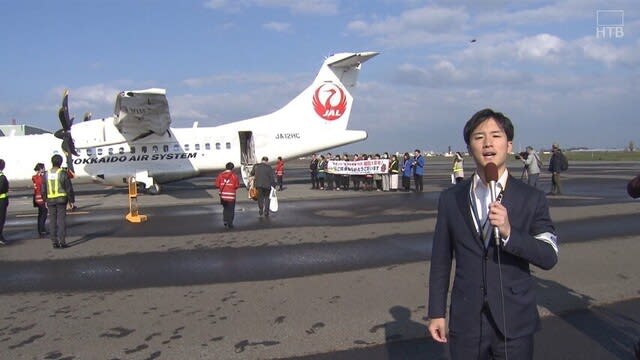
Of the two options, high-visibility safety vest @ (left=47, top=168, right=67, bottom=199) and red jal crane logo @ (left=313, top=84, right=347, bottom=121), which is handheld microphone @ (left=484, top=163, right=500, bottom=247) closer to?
high-visibility safety vest @ (left=47, top=168, right=67, bottom=199)

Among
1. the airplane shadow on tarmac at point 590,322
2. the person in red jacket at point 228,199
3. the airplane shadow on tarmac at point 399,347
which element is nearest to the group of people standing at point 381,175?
the person in red jacket at point 228,199

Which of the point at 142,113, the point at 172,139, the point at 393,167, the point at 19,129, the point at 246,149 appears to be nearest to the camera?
the point at 142,113

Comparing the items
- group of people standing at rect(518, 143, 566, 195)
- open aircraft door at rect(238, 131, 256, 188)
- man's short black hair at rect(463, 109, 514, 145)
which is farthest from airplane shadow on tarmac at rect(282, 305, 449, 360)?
open aircraft door at rect(238, 131, 256, 188)

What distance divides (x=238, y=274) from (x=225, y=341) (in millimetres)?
2679

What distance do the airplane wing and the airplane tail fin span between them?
5866 mm

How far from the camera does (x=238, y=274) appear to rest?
737cm

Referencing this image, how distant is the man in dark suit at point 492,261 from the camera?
8.20 feet

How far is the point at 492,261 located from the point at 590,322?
3287 millimetres

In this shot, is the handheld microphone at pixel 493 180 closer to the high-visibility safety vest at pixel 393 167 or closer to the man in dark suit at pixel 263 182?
the man in dark suit at pixel 263 182

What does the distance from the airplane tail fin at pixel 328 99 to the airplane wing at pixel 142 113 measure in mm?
5866

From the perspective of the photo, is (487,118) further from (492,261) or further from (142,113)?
(142,113)

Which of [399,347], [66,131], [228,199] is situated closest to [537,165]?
[228,199]

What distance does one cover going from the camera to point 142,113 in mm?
20141

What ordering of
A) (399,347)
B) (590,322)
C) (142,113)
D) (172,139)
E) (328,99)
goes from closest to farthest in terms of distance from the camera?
(399,347)
(590,322)
(142,113)
(172,139)
(328,99)
